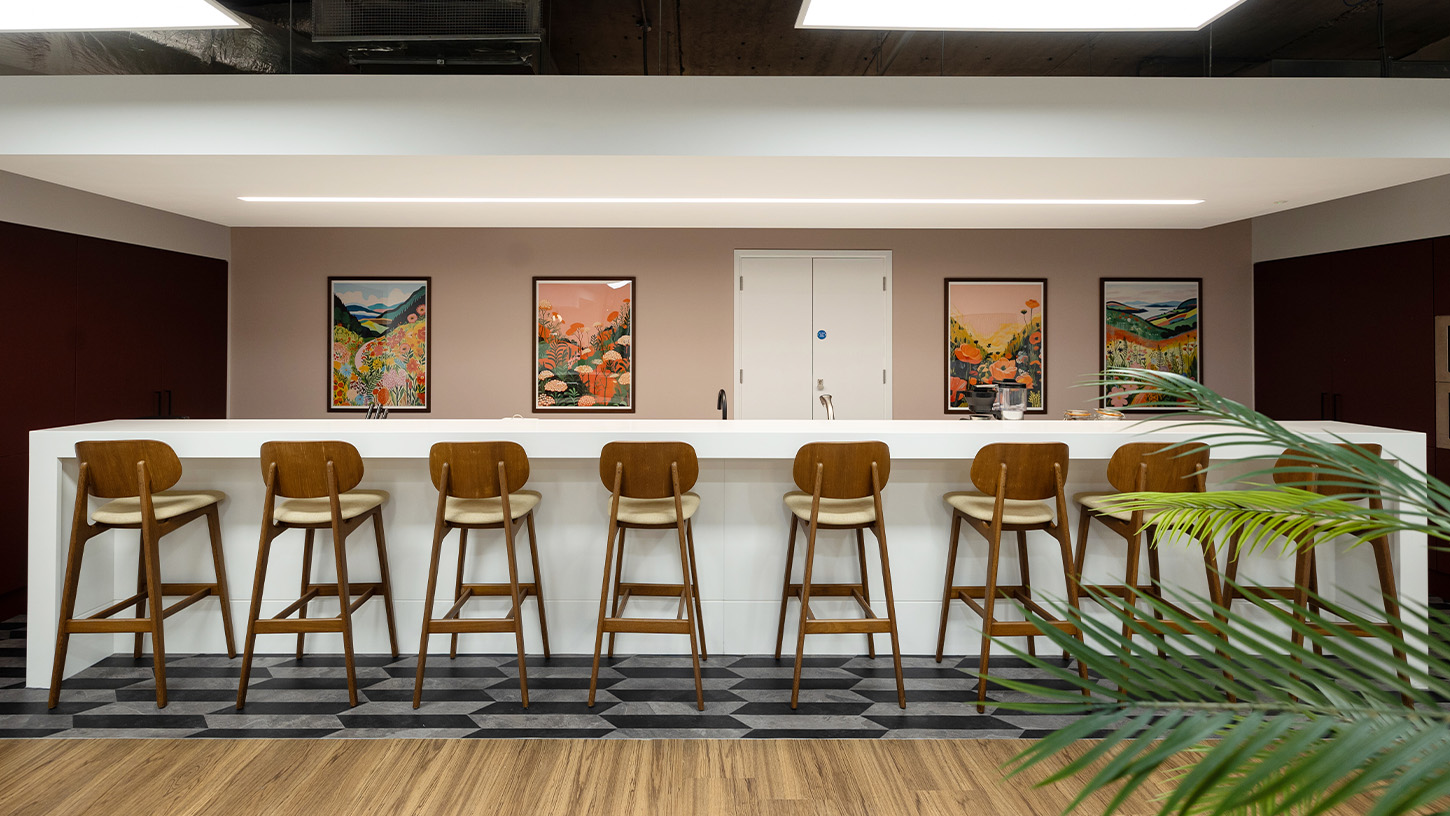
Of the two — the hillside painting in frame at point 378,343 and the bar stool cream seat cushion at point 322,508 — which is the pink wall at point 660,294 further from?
the bar stool cream seat cushion at point 322,508

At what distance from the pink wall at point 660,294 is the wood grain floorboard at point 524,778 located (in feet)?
12.4

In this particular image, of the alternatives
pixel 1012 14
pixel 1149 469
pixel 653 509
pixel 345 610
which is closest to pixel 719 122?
pixel 1012 14

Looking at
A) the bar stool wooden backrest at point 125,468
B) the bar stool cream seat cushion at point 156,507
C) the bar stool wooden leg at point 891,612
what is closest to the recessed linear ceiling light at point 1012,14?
the bar stool wooden leg at point 891,612

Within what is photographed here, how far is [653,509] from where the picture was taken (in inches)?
128

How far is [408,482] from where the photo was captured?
12.0 feet

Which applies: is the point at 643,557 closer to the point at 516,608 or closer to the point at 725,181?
the point at 516,608

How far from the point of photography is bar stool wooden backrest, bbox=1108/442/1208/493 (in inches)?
122

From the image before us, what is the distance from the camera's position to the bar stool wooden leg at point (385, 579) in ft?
11.5

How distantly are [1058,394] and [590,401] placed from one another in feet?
12.4

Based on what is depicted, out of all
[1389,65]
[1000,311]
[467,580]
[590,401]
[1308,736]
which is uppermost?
[1389,65]

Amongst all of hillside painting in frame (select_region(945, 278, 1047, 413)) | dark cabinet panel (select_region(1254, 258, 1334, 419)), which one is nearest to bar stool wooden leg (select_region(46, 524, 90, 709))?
hillside painting in frame (select_region(945, 278, 1047, 413))

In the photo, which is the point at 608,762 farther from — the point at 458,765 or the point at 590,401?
the point at 590,401

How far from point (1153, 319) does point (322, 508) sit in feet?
20.1

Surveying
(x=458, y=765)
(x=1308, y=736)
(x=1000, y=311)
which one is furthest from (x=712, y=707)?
(x=1000, y=311)
